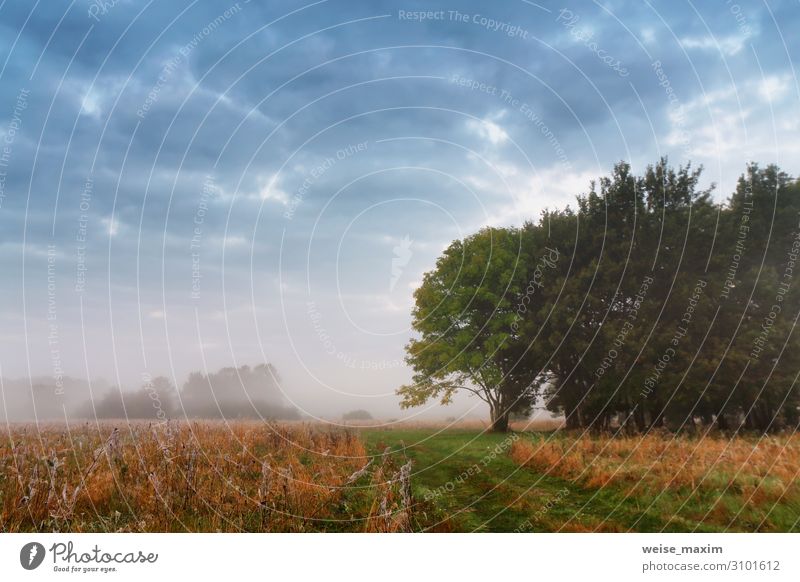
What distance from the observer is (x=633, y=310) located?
90.6 ft

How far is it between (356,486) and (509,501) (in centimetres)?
382

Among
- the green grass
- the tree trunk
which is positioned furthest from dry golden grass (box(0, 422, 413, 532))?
the tree trunk

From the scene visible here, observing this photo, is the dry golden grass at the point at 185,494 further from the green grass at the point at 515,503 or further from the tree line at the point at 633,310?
the tree line at the point at 633,310

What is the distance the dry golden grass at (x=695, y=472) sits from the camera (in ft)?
41.2

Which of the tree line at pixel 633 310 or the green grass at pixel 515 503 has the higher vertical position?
the tree line at pixel 633 310

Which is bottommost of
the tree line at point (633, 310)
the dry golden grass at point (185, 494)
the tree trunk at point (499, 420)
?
the tree trunk at point (499, 420)

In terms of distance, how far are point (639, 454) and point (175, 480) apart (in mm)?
14517

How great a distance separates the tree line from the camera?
26.2 metres

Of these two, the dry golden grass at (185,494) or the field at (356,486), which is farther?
the field at (356,486)

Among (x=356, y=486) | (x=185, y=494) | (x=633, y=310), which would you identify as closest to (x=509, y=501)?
(x=356, y=486)

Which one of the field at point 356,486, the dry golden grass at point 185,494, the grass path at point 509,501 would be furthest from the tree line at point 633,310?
the dry golden grass at point 185,494

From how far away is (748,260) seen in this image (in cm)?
2828
